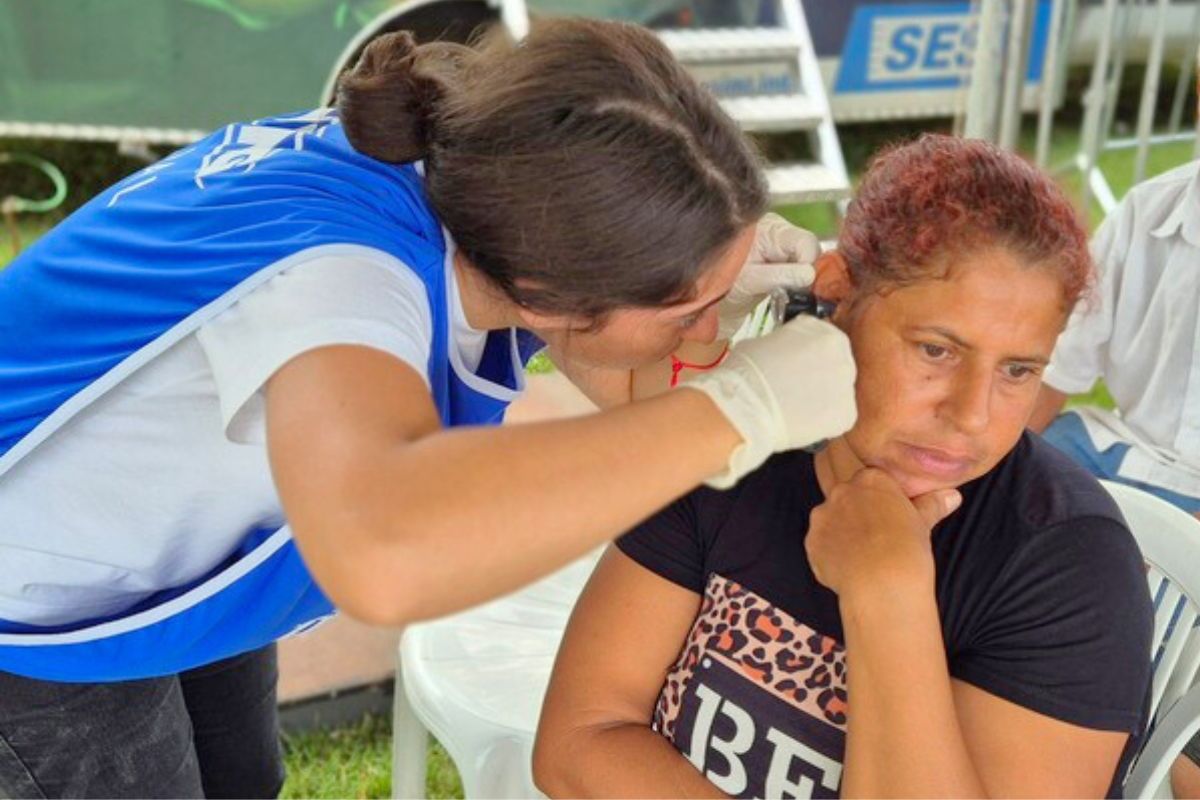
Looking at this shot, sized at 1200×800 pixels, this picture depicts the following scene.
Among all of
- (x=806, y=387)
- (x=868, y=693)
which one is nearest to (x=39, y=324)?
(x=806, y=387)

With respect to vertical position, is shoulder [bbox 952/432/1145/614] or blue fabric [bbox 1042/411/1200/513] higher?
shoulder [bbox 952/432/1145/614]

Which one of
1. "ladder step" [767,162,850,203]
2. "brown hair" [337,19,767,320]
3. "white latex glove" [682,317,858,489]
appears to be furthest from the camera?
"ladder step" [767,162,850,203]

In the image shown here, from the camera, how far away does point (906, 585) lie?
1436 mm

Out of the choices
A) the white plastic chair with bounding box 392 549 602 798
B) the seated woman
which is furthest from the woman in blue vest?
the white plastic chair with bounding box 392 549 602 798

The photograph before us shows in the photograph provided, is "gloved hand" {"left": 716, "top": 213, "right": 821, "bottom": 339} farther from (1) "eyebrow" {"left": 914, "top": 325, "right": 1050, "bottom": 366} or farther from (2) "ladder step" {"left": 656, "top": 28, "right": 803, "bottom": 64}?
(2) "ladder step" {"left": 656, "top": 28, "right": 803, "bottom": 64}

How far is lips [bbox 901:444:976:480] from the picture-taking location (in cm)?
156

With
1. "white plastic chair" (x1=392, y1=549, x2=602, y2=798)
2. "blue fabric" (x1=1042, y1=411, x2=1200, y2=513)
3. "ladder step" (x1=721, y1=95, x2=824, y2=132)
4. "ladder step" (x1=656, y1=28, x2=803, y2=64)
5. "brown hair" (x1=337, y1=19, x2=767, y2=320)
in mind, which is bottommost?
"ladder step" (x1=721, y1=95, x2=824, y2=132)

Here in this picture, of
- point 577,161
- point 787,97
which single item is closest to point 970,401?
point 577,161

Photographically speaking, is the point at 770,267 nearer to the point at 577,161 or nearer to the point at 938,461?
the point at 938,461

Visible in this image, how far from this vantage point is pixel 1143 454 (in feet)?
9.28

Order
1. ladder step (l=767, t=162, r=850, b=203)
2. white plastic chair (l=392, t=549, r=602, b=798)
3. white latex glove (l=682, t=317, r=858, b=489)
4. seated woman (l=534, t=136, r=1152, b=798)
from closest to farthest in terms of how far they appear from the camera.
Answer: white latex glove (l=682, t=317, r=858, b=489) → seated woman (l=534, t=136, r=1152, b=798) → white plastic chair (l=392, t=549, r=602, b=798) → ladder step (l=767, t=162, r=850, b=203)

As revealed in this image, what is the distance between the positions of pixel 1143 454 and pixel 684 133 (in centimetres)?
182

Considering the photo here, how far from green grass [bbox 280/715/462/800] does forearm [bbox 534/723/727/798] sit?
1.26 metres

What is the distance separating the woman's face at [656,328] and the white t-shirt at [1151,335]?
1.47 meters
